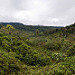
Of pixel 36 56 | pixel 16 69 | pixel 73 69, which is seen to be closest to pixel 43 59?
pixel 36 56

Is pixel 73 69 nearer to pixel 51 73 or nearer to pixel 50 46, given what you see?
pixel 51 73

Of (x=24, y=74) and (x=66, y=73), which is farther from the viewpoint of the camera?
(x=24, y=74)

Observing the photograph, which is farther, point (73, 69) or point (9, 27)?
point (9, 27)

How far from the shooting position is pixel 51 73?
6.02 metres

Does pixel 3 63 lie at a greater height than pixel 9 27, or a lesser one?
lesser

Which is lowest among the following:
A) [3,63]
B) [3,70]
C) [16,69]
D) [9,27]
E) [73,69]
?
[16,69]

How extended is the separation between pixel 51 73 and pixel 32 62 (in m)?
6.05

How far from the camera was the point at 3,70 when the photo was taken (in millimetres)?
6777

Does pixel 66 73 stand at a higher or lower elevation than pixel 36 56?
higher

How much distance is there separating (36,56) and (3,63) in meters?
6.07

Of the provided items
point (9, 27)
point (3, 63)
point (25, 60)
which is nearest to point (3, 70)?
point (3, 63)

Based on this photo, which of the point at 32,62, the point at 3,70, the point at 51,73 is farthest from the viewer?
the point at 32,62

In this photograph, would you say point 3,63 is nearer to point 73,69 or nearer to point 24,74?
point 24,74

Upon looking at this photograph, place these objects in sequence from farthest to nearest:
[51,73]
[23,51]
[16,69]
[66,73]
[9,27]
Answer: [9,27]
[23,51]
[16,69]
[51,73]
[66,73]
